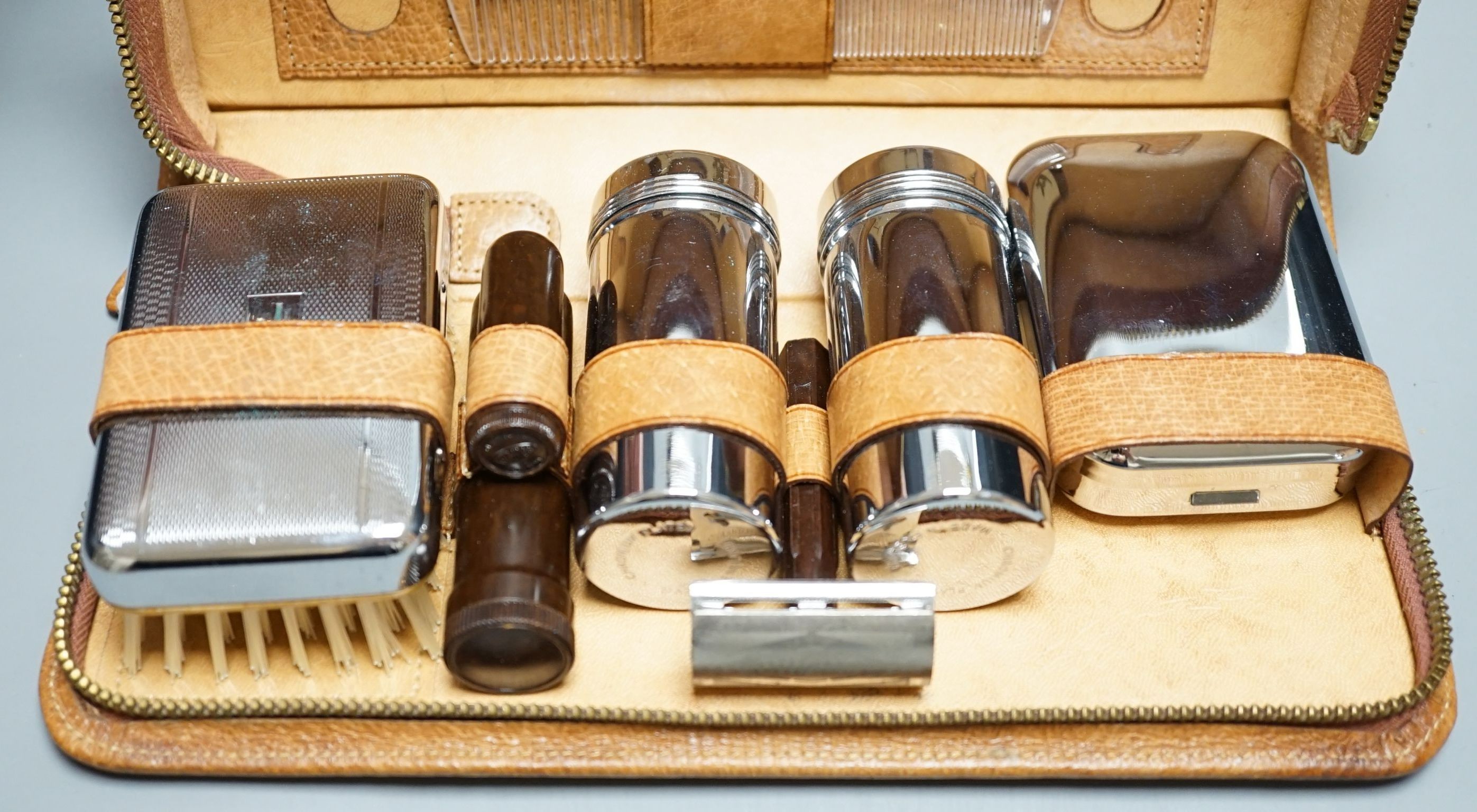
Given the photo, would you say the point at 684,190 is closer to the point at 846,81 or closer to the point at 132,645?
the point at 846,81

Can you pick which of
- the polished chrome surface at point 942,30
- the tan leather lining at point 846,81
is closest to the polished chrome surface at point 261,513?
the tan leather lining at point 846,81

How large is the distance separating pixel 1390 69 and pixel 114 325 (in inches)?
49.7

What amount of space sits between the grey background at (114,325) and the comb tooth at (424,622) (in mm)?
114

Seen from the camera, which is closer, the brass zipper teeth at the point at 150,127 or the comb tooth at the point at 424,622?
the comb tooth at the point at 424,622

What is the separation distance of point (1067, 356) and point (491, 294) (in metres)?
0.48

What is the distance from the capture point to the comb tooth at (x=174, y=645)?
1207 mm

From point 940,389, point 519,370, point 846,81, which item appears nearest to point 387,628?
point 519,370

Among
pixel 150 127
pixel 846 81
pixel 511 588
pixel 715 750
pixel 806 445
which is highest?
pixel 846 81

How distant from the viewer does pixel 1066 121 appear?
5.30 ft

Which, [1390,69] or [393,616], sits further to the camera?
[1390,69]

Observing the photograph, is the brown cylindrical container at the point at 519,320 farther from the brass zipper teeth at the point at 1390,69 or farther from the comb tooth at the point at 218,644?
the brass zipper teeth at the point at 1390,69

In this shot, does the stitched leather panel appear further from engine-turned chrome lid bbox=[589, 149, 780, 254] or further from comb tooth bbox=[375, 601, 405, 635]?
engine-turned chrome lid bbox=[589, 149, 780, 254]

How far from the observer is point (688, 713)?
1.20 metres

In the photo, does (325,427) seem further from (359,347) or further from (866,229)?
(866,229)
